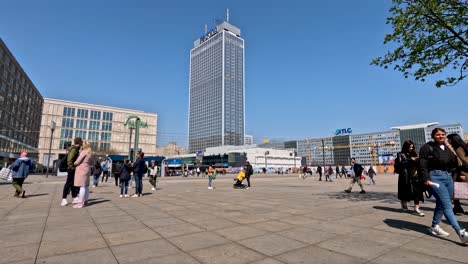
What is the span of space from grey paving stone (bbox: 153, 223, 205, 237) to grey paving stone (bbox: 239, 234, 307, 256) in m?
1.17

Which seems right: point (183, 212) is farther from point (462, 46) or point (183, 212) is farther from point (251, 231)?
point (462, 46)

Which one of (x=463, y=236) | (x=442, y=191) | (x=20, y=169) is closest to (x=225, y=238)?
(x=463, y=236)

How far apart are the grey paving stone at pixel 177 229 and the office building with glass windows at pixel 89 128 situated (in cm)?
8221

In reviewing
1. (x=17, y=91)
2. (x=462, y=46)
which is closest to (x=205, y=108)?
(x=17, y=91)

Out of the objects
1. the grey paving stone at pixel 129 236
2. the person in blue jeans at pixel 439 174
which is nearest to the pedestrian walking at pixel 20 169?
the grey paving stone at pixel 129 236

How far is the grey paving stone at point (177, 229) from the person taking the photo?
4.55m

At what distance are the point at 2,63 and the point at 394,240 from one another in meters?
68.3

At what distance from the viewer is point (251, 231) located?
469 centimetres

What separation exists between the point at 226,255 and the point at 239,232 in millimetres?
1276

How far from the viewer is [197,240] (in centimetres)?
409

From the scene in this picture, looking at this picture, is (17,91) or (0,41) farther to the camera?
(17,91)

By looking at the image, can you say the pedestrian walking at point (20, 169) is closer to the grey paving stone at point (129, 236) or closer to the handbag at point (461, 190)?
the grey paving stone at point (129, 236)

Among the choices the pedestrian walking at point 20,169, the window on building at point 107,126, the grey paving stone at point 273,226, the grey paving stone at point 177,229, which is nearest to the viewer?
the grey paving stone at point 177,229

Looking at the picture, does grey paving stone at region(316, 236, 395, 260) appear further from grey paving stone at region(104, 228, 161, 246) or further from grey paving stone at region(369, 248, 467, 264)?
grey paving stone at region(104, 228, 161, 246)
